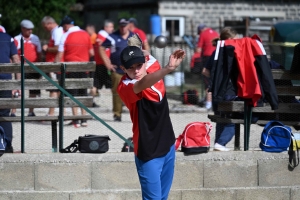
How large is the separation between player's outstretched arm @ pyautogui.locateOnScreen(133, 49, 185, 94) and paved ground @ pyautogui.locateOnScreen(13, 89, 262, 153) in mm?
3020

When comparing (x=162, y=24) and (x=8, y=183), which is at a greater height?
(x=162, y=24)

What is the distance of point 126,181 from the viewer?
7.59m

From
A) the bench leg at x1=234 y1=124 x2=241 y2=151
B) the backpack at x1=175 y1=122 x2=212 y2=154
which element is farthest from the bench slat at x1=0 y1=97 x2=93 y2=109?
the bench leg at x1=234 y1=124 x2=241 y2=151

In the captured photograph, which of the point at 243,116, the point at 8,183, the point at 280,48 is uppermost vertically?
the point at 280,48

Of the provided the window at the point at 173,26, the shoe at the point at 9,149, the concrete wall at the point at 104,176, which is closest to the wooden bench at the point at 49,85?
the shoe at the point at 9,149

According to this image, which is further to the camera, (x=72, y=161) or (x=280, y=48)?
(x=280, y=48)

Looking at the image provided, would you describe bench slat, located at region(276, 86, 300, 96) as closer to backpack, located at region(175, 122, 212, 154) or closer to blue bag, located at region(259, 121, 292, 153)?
blue bag, located at region(259, 121, 292, 153)

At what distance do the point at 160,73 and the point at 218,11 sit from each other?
22725 millimetres

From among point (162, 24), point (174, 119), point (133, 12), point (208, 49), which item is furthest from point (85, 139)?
point (133, 12)

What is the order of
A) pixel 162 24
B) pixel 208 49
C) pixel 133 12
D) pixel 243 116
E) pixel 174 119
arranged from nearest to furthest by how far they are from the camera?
pixel 243 116
pixel 174 119
pixel 208 49
pixel 162 24
pixel 133 12

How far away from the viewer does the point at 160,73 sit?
5.40 m

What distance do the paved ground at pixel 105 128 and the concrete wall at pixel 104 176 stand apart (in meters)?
0.71

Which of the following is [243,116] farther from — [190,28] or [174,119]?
[190,28]

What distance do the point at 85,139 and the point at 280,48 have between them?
13.0 feet
